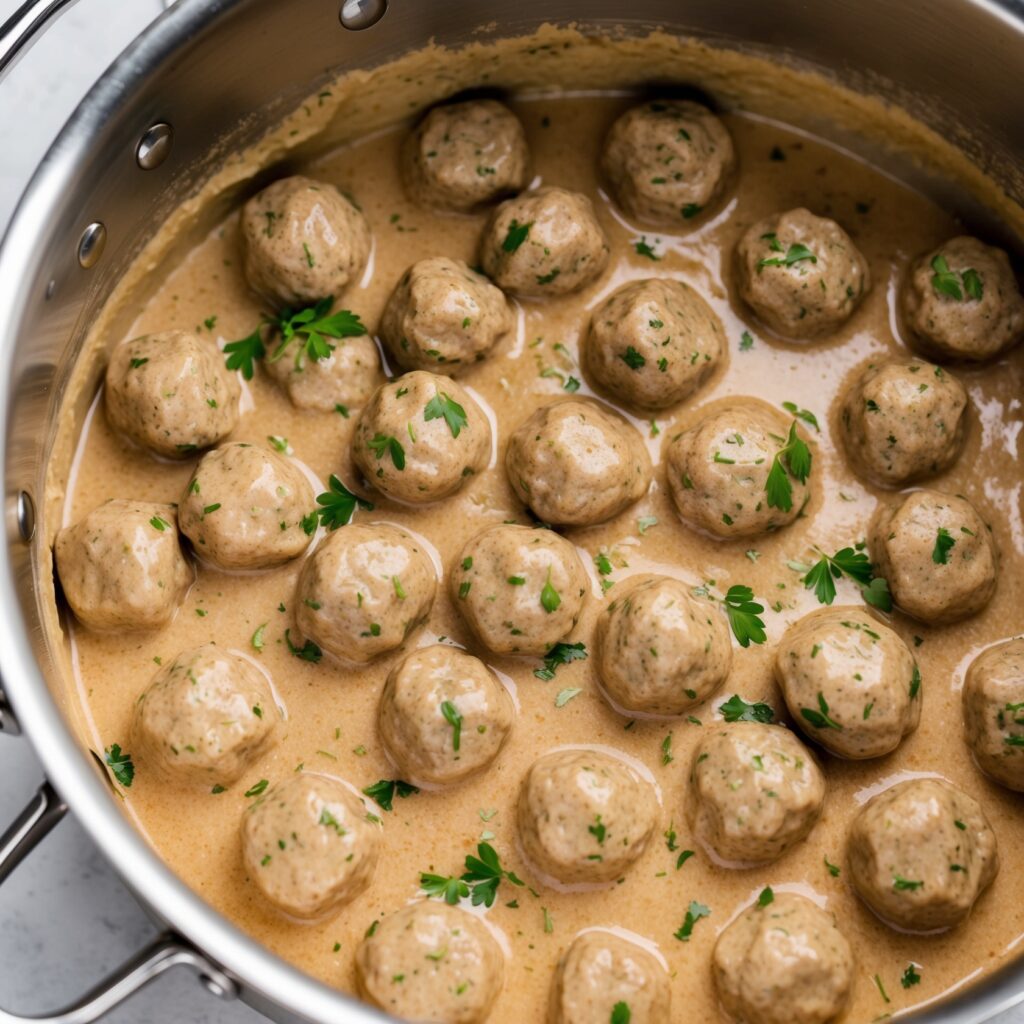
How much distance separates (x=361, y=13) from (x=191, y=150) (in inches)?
22.8

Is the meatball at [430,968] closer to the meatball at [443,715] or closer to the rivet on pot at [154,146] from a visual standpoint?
the meatball at [443,715]

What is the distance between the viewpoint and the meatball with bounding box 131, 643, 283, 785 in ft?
10.9

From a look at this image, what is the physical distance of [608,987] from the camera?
321cm

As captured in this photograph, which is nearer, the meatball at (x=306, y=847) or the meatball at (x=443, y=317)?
the meatball at (x=306, y=847)

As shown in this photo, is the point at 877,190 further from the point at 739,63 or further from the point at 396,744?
the point at 396,744

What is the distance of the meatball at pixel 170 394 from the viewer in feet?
11.6

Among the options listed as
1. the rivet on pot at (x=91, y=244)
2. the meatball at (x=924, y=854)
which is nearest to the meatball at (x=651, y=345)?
the meatball at (x=924, y=854)

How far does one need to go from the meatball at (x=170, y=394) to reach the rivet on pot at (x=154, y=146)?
440mm

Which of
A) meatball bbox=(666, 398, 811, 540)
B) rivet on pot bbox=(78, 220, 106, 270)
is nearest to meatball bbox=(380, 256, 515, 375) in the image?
meatball bbox=(666, 398, 811, 540)

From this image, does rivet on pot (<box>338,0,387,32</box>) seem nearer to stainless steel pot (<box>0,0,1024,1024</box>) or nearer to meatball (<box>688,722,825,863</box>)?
stainless steel pot (<box>0,0,1024,1024</box>)

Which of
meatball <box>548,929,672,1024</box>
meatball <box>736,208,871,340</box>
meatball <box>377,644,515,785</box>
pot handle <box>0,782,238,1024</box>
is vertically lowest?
pot handle <box>0,782,238,1024</box>

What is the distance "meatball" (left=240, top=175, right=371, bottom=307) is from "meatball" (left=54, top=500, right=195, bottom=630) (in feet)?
2.34

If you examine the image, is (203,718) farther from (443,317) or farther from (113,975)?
(443,317)

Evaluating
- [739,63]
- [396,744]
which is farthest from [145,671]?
[739,63]
